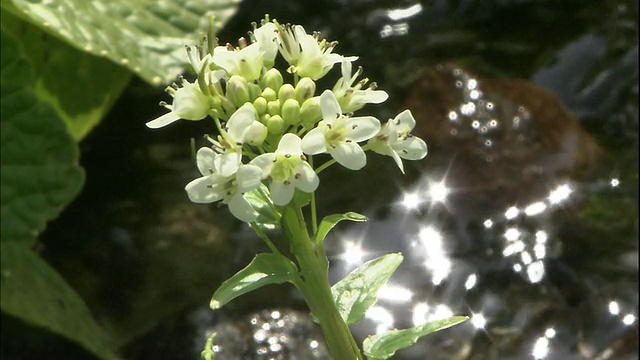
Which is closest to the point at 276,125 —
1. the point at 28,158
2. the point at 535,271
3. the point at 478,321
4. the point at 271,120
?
the point at 271,120

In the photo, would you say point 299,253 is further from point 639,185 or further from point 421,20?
point 421,20

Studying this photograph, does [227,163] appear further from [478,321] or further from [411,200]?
[411,200]

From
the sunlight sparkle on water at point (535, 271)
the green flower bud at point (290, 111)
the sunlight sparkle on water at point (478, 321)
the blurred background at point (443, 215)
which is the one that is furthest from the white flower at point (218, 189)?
the sunlight sparkle on water at point (535, 271)

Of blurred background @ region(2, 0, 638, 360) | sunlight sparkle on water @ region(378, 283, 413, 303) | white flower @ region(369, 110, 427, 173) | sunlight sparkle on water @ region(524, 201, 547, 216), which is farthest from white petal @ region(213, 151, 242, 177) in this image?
sunlight sparkle on water @ region(524, 201, 547, 216)

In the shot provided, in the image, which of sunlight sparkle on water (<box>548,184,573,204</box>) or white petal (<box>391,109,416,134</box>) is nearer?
white petal (<box>391,109,416,134</box>)

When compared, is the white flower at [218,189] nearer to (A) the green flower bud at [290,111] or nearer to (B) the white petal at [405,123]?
(A) the green flower bud at [290,111]

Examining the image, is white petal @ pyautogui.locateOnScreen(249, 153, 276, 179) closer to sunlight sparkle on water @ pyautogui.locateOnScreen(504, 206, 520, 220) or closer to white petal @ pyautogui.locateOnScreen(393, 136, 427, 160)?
white petal @ pyautogui.locateOnScreen(393, 136, 427, 160)
